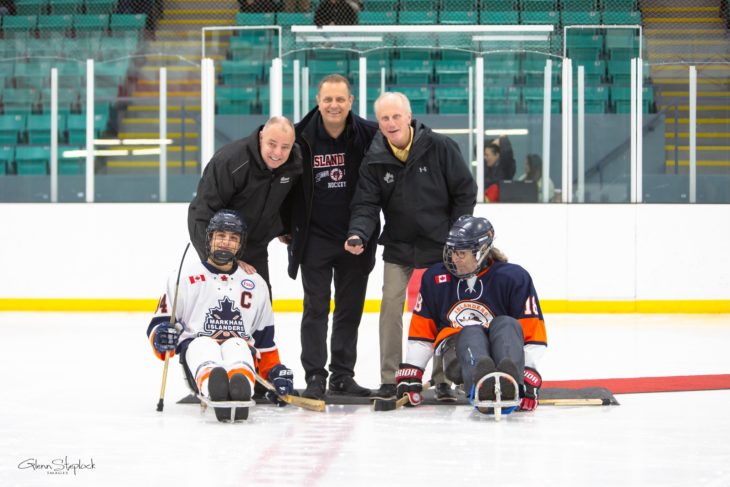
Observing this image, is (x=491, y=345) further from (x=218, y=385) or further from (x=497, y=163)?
(x=497, y=163)

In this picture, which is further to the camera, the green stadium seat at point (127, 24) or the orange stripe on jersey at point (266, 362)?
the green stadium seat at point (127, 24)

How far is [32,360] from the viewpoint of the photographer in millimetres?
5973

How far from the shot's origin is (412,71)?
9.16 metres

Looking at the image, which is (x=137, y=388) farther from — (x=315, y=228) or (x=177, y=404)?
(x=315, y=228)

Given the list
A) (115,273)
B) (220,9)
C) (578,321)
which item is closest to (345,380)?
(578,321)

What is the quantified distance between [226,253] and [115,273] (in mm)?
5214

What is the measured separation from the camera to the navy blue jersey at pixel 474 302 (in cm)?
429

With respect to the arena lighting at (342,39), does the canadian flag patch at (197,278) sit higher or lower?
lower

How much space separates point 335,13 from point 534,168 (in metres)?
2.35

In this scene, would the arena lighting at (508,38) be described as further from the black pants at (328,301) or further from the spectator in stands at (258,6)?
the black pants at (328,301)

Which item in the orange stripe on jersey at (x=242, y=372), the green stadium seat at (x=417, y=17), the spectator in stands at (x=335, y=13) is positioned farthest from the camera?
the green stadium seat at (x=417, y=17)

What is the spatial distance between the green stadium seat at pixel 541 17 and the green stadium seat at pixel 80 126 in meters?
3.81

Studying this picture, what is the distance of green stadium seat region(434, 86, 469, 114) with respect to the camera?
9141 millimetres
